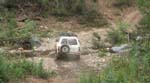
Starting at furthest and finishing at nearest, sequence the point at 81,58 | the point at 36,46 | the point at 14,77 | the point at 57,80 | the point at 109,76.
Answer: the point at 36,46 → the point at 81,58 → the point at 57,80 → the point at 14,77 → the point at 109,76

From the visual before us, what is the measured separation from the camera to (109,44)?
19672 mm

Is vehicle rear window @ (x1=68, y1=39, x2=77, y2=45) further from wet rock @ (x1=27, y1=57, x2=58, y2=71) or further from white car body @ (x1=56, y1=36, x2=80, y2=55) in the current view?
wet rock @ (x1=27, y1=57, x2=58, y2=71)

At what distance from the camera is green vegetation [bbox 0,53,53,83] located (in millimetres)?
11131

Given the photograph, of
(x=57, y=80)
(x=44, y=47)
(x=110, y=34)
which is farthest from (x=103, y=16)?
(x=57, y=80)

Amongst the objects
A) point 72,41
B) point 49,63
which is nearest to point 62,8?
point 72,41

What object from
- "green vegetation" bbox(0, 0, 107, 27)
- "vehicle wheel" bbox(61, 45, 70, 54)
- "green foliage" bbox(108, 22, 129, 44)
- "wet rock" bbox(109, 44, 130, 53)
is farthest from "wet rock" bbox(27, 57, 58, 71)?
"green vegetation" bbox(0, 0, 107, 27)

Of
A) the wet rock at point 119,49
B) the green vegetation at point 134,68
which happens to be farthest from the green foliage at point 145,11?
the wet rock at point 119,49

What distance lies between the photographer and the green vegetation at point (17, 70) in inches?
438

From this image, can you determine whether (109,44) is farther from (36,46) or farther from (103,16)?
(103,16)

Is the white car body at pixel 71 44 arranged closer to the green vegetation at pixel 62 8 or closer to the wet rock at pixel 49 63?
the wet rock at pixel 49 63

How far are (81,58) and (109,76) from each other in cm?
720

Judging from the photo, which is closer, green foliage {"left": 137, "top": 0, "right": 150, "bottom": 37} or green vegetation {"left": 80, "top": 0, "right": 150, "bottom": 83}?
green vegetation {"left": 80, "top": 0, "right": 150, "bottom": 83}

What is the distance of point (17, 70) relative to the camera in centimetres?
1197

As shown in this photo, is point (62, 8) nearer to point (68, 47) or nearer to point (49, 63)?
point (68, 47)
